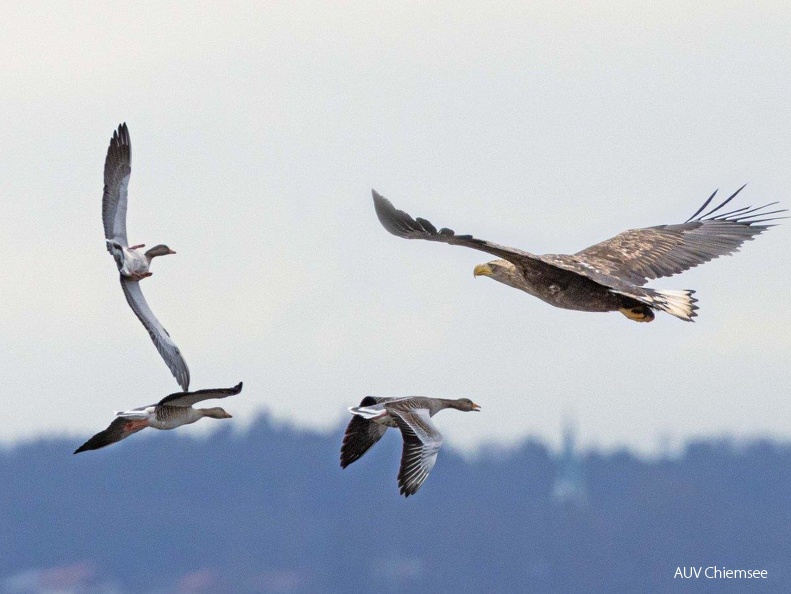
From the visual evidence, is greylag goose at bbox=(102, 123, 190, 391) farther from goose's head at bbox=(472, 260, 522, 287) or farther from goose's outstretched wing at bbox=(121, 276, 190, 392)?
goose's head at bbox=(472, 260, 522, 287)

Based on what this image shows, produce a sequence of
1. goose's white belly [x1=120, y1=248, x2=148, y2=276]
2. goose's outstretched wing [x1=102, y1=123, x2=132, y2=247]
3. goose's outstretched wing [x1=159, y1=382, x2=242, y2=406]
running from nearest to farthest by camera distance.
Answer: goose's outstretched wing [x1=159, y1=382, x2=242, y2=406] → goose's white belly [x1=120, y1=248, x2=148, y2=276] → goose's outstretched wing [x1=102, y1=123, x2=132, y2=247]

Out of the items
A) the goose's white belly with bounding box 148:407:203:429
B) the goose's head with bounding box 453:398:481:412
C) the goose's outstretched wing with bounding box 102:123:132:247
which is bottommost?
the goose's head with bounding box 453:398:481:412

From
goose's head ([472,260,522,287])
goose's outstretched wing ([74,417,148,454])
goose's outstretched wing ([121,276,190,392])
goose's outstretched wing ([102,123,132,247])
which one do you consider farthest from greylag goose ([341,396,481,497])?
goose's outstretched wing ([102,123,132,247])

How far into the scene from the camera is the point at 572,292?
43.9ft

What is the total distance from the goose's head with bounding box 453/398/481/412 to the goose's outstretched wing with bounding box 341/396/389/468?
4.08ft

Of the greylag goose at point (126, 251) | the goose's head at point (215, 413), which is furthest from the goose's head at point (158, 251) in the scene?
the goose's head at point (215, 413)

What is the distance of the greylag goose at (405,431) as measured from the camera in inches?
456

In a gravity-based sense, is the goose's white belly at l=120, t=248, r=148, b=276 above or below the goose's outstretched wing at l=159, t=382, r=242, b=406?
above

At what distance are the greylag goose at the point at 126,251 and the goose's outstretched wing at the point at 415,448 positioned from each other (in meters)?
2.19

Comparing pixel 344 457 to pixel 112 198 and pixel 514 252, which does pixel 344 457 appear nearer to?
pixel 514 252

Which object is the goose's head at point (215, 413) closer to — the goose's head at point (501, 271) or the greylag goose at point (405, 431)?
the greylag goose at point (405, 431)

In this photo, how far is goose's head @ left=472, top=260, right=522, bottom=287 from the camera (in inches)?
541

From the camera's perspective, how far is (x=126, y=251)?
13.4 m

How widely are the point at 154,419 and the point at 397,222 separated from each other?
2971mm
